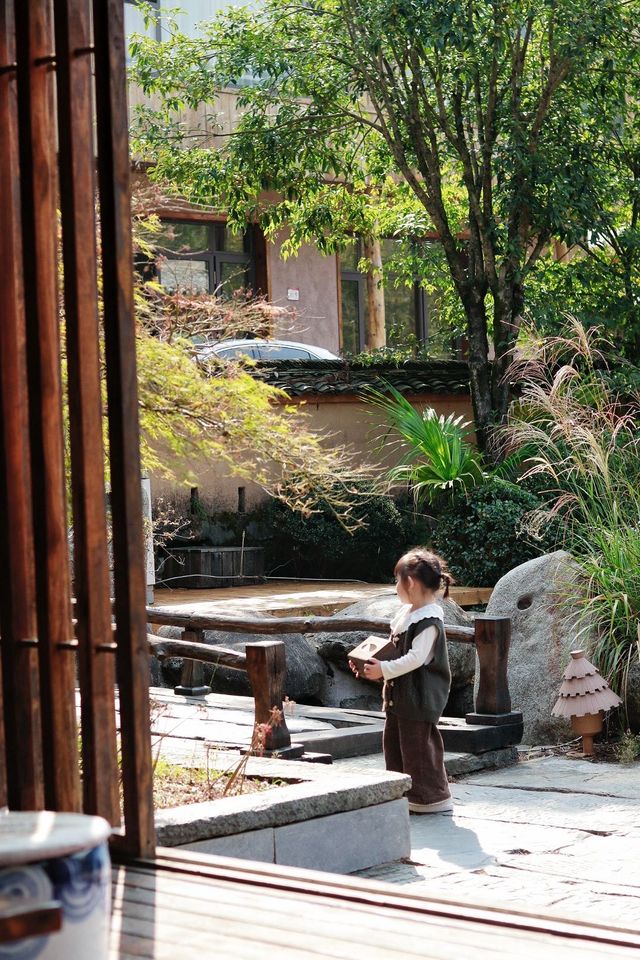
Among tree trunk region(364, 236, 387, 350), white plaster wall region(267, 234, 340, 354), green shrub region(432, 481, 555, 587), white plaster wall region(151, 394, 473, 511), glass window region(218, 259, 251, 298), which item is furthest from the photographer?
tree trunk region(364, 236, 387, 350)

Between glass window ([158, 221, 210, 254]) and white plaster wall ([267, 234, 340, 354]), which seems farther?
white plaster wall ([267, 234, 340, 354])

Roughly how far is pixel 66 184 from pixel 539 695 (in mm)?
6159

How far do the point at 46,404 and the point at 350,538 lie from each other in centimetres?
1100

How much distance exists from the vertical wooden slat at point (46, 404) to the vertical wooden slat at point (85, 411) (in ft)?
0.18

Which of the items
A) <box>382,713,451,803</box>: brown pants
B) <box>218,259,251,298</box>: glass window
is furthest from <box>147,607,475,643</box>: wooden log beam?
<box>218,259,251,298</box>: glass window

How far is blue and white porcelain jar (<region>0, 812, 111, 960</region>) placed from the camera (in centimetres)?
213

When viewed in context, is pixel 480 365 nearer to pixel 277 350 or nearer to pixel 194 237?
pixel 277 350

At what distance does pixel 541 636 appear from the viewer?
9078mm

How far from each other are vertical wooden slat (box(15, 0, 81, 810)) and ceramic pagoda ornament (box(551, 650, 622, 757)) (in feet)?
16.6

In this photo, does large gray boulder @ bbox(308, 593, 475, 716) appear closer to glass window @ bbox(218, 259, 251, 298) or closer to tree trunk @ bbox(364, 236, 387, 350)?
glass window @ bbox(218, 259, 251, 298)

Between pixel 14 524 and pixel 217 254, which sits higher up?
pixel 217 254

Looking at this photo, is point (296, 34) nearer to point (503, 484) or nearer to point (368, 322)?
point (503, 484)

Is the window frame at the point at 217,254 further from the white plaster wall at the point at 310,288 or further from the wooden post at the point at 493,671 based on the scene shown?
the wooden post at the point at 493,671

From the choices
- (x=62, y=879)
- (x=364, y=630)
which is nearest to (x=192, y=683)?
(x=364, y=630)
